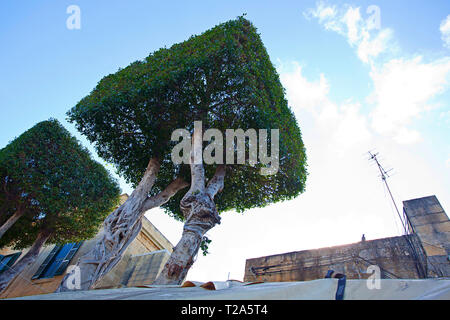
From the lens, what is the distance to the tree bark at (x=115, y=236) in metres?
6.37

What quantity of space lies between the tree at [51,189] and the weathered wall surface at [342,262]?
7.33m

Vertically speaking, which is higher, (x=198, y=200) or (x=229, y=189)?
(x=229, y=189)

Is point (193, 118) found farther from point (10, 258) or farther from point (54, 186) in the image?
point (10, 258)

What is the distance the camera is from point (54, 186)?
34.6ft

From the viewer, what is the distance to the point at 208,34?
368 inches

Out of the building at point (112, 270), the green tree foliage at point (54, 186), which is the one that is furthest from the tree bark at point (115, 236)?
the green tree foliage at point (54, 186)

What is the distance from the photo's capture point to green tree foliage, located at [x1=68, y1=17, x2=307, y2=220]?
26.0 feet

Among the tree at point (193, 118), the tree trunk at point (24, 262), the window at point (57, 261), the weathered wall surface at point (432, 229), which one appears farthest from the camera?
the window at point (57, 261)

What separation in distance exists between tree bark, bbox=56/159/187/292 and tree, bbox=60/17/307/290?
0.09 feet

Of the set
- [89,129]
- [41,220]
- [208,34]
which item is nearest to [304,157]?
[208,34]

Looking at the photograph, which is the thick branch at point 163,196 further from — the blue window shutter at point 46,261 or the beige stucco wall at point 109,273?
the blue window shutter at point 46,261
